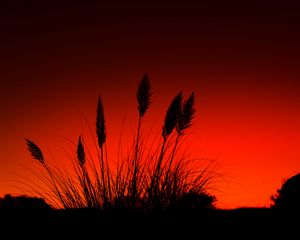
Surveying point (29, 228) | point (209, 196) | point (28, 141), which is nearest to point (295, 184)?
point (209, 196)

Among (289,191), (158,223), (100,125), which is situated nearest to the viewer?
(158,223)

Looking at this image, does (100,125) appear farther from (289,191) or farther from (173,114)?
(289,191)

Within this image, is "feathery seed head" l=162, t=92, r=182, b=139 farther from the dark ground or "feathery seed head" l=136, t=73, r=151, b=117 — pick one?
the dark ground

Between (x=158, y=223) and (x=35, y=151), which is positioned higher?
(x=35, y=151)

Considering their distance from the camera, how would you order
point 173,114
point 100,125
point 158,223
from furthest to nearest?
point 100,125 → point 173,114 → point 158,223

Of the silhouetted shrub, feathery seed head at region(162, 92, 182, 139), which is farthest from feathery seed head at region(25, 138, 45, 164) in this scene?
the silhouetted shrub

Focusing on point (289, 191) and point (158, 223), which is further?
point (289, 191)

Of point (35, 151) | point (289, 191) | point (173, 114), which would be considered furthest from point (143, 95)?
point (289, 191)

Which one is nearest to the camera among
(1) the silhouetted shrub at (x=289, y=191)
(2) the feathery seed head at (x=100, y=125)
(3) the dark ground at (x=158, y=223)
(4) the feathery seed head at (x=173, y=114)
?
(3) the dark ground at (x=158, y=223)

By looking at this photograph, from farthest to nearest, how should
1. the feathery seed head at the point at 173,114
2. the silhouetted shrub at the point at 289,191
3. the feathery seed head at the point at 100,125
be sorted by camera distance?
the silhouetted shrub at the point at 289,191
the feathery seed head at the point at 100,125
the feathery seed head at the point at 173,114

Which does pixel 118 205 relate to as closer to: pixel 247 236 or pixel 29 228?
pixel 29 228

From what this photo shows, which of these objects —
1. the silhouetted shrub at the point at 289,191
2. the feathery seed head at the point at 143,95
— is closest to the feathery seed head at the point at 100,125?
the feathery seed head at the point at 143,95

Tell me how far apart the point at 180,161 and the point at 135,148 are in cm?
44

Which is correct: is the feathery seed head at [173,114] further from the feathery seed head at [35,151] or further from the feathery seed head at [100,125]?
the feathery seed head at [35,151]
